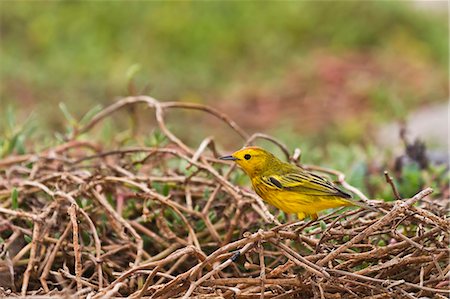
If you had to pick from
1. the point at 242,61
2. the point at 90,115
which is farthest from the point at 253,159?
the point at 242,61

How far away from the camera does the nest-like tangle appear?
264 cm

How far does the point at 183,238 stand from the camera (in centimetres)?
337

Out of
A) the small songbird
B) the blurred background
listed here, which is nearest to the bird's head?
the small songbird

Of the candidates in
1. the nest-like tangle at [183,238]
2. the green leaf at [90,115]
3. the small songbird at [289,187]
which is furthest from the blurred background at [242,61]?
the small songbird at [289,187]

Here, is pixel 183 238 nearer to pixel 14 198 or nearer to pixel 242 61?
pixel 14 198

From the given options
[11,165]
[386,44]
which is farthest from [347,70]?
[11,165]

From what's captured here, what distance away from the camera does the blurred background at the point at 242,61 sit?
28.6 feet

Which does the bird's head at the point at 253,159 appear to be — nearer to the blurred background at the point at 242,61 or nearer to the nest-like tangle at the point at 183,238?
the nest-like tangle at the point at 183,238

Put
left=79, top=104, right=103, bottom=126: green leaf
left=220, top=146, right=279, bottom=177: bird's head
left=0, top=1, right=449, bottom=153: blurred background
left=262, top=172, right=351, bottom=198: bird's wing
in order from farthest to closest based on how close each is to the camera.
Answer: left=0, top=1, right=449, bottom=153: blurred background < left=79, top=104, right=103, bottom=126: green leaf < left=220, top=146, right=279, bottom=177: bird's head < left=262, top=172, right=351, bottom=198: bird's wing

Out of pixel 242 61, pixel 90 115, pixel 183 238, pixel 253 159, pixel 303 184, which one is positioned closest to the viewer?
pixel 303 184

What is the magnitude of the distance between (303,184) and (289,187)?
0.05 m

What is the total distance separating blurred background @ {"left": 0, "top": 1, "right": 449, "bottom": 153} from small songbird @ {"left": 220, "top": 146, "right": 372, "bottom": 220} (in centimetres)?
462

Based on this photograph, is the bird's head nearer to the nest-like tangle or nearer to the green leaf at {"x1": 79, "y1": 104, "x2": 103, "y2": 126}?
the nest-like tangle

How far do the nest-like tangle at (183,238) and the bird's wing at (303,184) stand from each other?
95 millimetres
